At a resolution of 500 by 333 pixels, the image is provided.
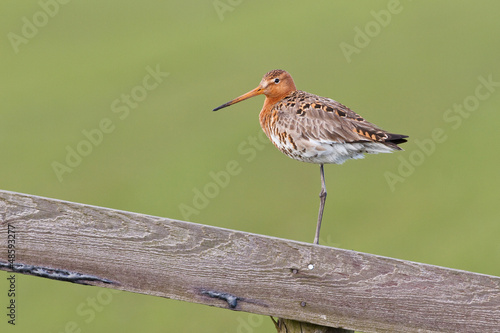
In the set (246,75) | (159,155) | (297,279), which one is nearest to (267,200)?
(159,155)

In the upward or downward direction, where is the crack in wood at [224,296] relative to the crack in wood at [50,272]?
downward

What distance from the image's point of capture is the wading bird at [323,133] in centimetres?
715

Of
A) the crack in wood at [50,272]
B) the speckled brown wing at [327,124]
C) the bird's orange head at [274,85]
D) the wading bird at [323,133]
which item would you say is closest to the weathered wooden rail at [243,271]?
the crack in wood at [50,272]

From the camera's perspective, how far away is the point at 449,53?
21.9 meters

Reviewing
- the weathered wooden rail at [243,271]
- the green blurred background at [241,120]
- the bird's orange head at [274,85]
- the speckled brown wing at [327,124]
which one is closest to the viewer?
the weathered wooden rail at [243,271]

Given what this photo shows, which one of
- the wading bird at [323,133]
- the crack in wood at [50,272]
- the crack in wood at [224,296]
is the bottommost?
the crack in wood at [224,296]

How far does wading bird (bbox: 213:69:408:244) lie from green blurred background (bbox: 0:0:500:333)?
603cm

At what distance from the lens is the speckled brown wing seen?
7137mm

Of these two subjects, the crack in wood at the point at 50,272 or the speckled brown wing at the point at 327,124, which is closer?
the crack in wood at the point at 50,272

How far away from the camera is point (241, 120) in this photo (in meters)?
18.9

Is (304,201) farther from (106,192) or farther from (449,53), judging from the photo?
(449,53)

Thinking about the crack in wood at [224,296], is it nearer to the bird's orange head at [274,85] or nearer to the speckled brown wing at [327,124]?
the speckled brown wing at [327,124]

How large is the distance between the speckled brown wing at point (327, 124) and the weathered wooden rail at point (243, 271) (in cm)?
264

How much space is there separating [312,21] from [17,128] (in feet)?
28.7
